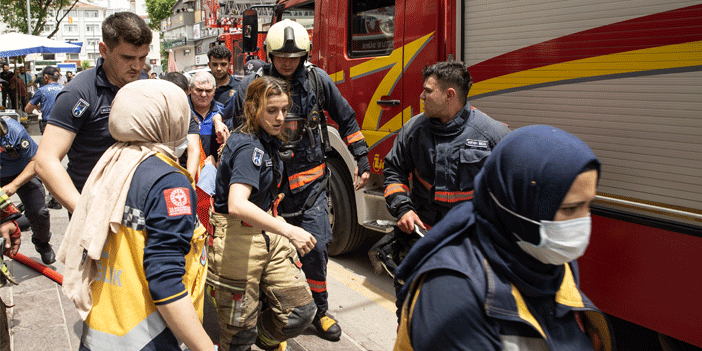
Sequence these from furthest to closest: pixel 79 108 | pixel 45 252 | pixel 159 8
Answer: pixel 159 8
pixel 45 252
pixel 79 108

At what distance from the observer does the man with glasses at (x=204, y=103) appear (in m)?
4.77

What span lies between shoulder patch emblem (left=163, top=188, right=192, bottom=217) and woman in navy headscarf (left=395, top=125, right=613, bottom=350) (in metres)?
0.78

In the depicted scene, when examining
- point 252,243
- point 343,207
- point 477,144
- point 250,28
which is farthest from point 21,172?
point 477,144

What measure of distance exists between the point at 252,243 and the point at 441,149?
113 centimetres

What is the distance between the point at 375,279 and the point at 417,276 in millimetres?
3646

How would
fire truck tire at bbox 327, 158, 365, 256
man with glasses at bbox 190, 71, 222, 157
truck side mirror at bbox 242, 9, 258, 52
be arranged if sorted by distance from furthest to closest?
truck side mirror at bbox 242, 9, 258, 52 → fire truck tire at bbox 327, 158, 365, 256 → man with glasses at bbox 190, 71, 222, 157

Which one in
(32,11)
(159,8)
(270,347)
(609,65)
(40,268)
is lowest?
(40,268)

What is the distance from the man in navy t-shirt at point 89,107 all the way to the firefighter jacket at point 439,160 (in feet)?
4.94

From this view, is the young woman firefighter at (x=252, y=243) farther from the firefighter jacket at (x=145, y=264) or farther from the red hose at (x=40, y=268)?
the red hose at (x=40, y=268)

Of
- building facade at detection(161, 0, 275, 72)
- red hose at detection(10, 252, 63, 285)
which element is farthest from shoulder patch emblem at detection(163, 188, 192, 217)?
building facade at detection(161, 0, 275, 72)

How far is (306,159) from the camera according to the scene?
3609 millimetres

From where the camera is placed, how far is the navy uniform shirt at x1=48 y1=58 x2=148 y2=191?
8.23ft

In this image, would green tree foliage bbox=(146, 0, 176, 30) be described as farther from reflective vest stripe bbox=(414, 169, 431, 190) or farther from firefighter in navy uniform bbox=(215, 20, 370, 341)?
reflective vest stripe bbox=(414, 169, 431, 190)

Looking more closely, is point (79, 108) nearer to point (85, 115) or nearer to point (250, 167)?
point (85, 115)
